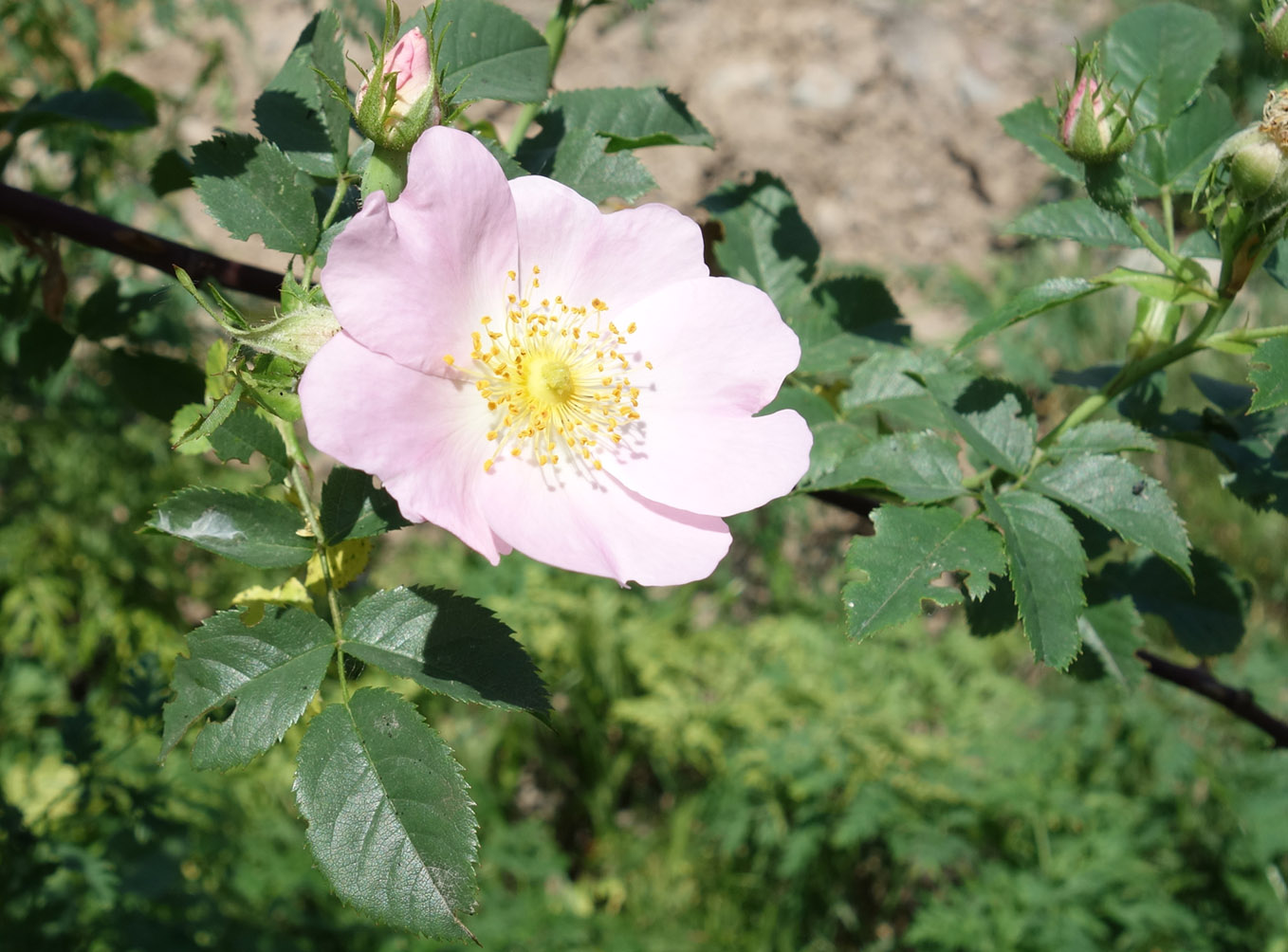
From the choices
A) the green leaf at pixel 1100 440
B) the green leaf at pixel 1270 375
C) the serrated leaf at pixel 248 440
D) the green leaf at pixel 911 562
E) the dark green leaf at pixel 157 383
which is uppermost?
the green leaf at pixel 1270 375

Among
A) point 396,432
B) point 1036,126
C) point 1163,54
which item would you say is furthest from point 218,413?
point 1163,54

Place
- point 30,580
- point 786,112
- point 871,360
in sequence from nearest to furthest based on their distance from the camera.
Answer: point 871,360, point 30,580, point 786,112

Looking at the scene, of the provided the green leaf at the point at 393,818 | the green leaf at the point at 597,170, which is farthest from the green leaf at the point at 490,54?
the green leaf at the point at 393,818

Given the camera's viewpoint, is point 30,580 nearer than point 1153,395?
No

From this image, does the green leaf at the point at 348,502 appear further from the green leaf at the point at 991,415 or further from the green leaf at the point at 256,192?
the green leaf at the point at 991,415

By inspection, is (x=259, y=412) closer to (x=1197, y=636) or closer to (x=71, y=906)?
(x=1197, y=636)

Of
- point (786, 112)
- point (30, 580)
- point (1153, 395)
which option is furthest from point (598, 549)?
point (786, 112)

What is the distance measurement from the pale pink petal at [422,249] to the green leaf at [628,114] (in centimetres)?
32

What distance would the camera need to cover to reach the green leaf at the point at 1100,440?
98 cm

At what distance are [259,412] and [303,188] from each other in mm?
214

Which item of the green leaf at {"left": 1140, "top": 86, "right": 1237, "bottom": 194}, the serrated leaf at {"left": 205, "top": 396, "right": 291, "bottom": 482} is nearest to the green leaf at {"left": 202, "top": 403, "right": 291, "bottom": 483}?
the serrated leaf at {"left": 205, "top": 396, "right": 291, "bottom": 482}

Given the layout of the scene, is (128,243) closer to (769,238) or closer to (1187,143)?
(769,238)

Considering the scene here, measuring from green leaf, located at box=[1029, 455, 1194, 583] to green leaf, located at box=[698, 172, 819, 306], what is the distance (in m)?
0.39

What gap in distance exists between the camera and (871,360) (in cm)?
117
